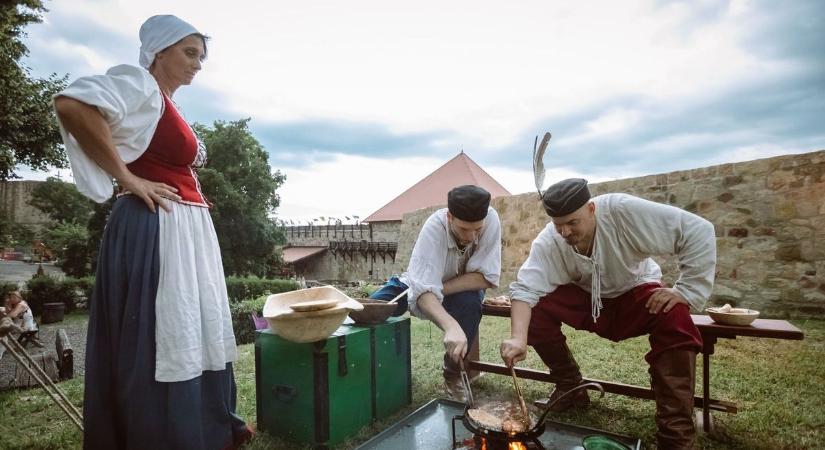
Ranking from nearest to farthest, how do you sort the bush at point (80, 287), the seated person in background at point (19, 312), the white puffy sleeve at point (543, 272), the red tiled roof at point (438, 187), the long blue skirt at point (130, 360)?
the long blue skirt at point (130, 360) → the white puffy sleeve at point (543, 272) → the seated person in background at point (19, 312) → the bush at point (80, 287) → the red tiled roof at point (438, 187)

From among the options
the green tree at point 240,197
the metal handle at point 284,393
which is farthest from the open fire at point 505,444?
the green tree at point 240,197

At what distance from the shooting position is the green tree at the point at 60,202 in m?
36.5

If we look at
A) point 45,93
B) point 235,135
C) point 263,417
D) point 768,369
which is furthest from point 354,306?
point 235,135

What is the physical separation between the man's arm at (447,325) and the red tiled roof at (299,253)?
2537 centimetres

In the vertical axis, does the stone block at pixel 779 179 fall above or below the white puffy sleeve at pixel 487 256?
above

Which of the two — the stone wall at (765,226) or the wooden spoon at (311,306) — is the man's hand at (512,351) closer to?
the wooden spoon at (311,306)

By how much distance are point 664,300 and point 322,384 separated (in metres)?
2.02

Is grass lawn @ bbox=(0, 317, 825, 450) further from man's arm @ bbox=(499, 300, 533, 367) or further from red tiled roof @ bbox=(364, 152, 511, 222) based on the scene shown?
red tiled roof @ bbox=(364, 152, 511, 222)

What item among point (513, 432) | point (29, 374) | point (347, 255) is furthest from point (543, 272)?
point (347, 255)

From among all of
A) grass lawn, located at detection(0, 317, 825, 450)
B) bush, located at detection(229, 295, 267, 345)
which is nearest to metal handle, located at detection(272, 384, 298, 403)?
grass lawn, located at detection(0, 317, 825, 450)

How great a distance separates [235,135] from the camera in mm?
19938

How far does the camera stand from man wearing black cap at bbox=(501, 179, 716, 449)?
2.18 meters

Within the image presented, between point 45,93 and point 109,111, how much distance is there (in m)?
15.3

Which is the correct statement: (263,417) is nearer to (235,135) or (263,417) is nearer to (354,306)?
(354,306)
